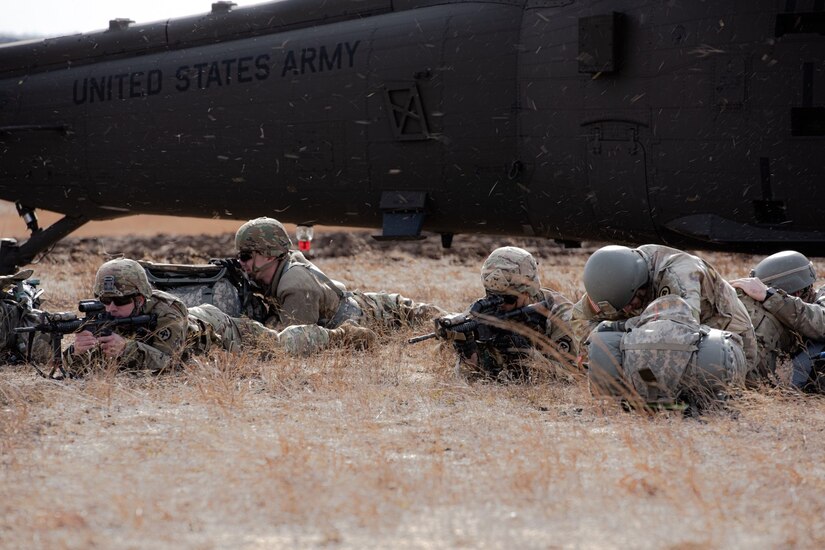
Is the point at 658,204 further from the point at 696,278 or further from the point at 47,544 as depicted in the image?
the point at 47,544

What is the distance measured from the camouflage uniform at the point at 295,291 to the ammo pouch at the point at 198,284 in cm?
25

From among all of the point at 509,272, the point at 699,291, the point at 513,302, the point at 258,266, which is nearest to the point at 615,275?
the point at 699,291

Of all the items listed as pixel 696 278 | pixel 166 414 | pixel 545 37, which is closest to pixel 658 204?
pixel 545 37

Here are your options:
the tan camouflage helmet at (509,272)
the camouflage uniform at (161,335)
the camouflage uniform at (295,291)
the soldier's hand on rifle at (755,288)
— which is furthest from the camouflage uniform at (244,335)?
the soldier's hand on rifle at (755,288)

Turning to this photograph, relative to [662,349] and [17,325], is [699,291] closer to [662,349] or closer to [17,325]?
[662,349]

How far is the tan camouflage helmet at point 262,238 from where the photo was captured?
24.7ft

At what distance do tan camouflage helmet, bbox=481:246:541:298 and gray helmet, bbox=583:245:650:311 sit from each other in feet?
2.43

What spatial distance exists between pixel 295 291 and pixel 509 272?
6.36 ft

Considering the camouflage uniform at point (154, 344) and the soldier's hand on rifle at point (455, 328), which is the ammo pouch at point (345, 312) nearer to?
the camouflage uniform at point (154, 344)

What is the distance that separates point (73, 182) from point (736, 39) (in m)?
6.68

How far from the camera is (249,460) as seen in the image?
14.5 feet

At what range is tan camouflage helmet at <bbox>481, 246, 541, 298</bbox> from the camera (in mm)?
6203

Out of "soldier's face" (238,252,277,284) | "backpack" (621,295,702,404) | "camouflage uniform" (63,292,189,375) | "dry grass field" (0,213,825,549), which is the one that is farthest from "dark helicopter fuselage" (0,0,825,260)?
"camouflage uniform" (63,292,189,375)

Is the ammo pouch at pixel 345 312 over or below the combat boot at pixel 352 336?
over
